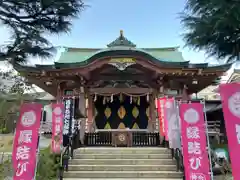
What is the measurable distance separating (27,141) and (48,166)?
229 centimetres

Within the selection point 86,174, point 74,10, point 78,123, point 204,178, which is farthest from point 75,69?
point 204,178

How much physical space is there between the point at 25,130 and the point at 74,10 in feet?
9.95

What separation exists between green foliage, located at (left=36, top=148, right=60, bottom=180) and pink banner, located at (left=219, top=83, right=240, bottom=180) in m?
5.12

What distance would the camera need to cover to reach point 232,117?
439 centimetres

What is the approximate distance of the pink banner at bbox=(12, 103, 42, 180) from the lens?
5.15 metres

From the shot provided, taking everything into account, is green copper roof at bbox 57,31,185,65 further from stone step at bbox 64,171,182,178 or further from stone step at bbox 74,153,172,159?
stone step at bbox 64,171,182,178

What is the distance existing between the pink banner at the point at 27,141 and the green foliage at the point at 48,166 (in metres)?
1.49

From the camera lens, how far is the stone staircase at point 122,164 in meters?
7.13

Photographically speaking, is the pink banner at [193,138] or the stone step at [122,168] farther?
the stone step at [122,168]

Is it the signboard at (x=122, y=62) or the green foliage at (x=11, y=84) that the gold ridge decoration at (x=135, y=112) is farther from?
the green foliage at (x=11, y=84)

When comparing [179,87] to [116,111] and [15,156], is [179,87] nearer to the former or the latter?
[116,111]

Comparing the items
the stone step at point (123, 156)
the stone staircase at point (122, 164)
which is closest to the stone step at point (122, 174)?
the stone staircase at point (122, 164)

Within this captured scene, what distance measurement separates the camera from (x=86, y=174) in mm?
7258

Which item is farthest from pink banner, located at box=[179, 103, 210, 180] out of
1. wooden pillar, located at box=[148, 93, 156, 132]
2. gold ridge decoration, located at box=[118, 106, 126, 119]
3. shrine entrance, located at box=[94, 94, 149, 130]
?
gold ridge decoration, located at box=[118, 106, 126, 119]
